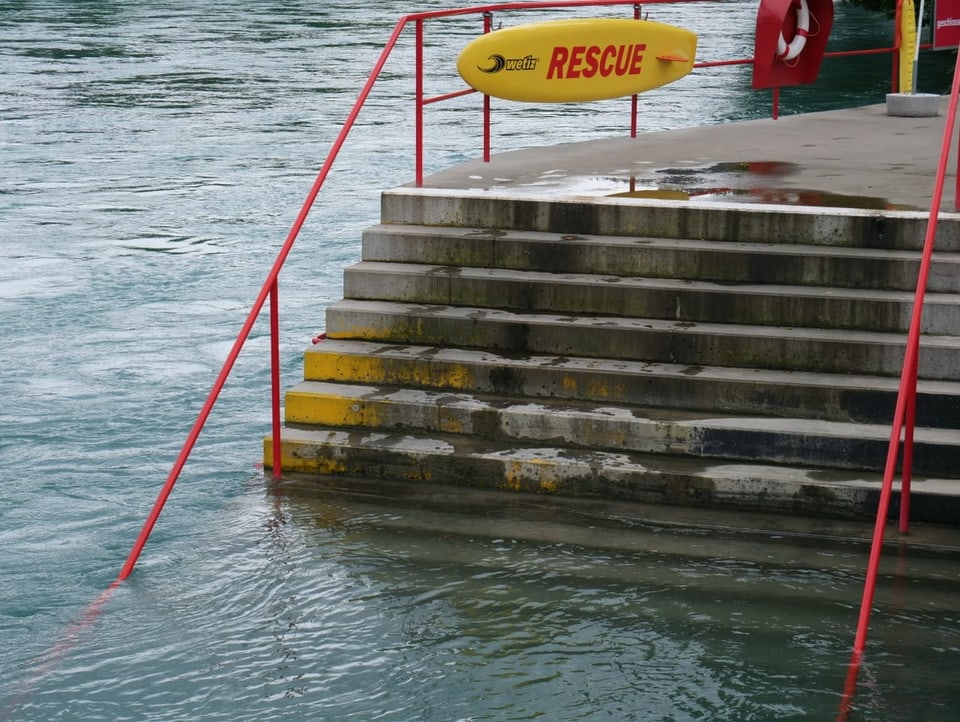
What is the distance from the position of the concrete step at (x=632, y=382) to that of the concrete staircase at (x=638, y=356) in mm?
12

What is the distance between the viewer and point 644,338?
27.5 ft

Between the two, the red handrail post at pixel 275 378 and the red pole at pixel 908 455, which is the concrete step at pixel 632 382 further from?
the red handrail post at pixel 275 378

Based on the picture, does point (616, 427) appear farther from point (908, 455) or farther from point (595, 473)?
point (908, 455)

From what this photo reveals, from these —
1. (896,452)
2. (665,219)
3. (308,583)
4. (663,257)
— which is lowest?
(308,583)

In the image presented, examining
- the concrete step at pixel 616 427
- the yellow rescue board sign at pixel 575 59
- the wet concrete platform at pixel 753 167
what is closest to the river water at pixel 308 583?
the concrete step at pixel 616 427

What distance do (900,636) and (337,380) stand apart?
3703mm

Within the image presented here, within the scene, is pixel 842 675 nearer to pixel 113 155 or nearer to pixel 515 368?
pixel 515 368

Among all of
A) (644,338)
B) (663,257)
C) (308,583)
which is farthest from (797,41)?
(308,583)

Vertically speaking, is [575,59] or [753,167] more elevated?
[575,59]

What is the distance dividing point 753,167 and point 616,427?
335cm

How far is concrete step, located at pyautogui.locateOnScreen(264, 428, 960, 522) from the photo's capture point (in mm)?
7547

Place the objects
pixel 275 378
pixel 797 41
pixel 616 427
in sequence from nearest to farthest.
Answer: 1. pixel 616 427
2. pixel 275 378
3. pixel 797 41

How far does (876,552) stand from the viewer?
5.95 metres

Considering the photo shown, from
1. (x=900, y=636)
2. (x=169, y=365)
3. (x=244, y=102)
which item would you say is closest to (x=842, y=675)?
(x=900, y=636)
